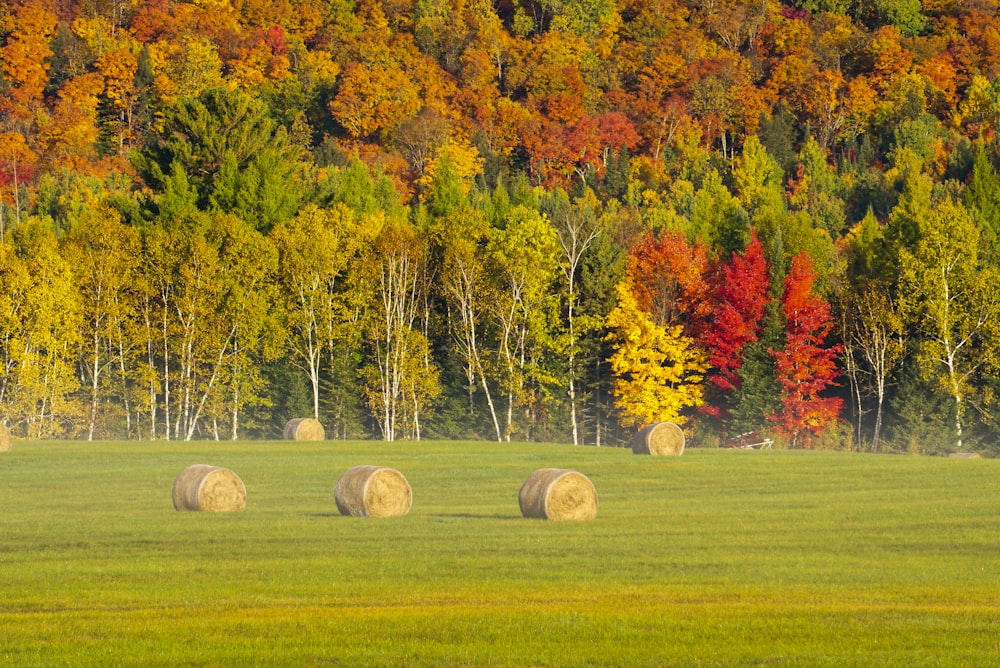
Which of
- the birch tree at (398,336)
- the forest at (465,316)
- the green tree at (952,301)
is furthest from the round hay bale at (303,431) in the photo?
the green tree at (952,301)

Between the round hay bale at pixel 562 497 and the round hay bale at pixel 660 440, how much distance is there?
21203 millimetres

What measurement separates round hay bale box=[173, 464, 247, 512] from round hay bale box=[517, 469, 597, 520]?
7287 millimetres

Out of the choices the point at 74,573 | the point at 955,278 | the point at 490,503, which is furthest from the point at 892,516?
the point at 955,278

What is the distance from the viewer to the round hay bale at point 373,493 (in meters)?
35.1

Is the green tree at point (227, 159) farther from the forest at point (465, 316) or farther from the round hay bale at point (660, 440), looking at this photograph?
the round hay bale at point (660, 440)

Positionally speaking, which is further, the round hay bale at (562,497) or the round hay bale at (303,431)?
the round hay bale at (303,431)

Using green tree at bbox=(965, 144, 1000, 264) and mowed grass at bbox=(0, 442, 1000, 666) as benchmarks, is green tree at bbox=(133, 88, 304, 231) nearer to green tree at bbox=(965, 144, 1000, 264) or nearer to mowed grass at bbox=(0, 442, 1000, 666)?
green tree at bbox=(965, 144, 1000, 264)

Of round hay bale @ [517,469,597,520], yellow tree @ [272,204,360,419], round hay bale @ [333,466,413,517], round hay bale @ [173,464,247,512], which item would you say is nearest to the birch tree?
yellow tree @ [272,204,360,419]

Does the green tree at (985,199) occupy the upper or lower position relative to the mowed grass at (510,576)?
upper

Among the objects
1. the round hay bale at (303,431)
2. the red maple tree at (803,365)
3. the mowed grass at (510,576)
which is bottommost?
the mowed grass at (510,576)

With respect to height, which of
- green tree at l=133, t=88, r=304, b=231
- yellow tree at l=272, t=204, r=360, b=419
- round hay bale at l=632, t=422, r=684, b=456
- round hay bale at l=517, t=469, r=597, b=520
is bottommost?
round hay bale at l=517, t=469, r=597, b=520

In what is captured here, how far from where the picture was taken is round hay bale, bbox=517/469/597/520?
34062 millimetres

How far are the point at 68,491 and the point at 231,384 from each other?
1370 inches

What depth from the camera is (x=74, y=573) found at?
24766mm
